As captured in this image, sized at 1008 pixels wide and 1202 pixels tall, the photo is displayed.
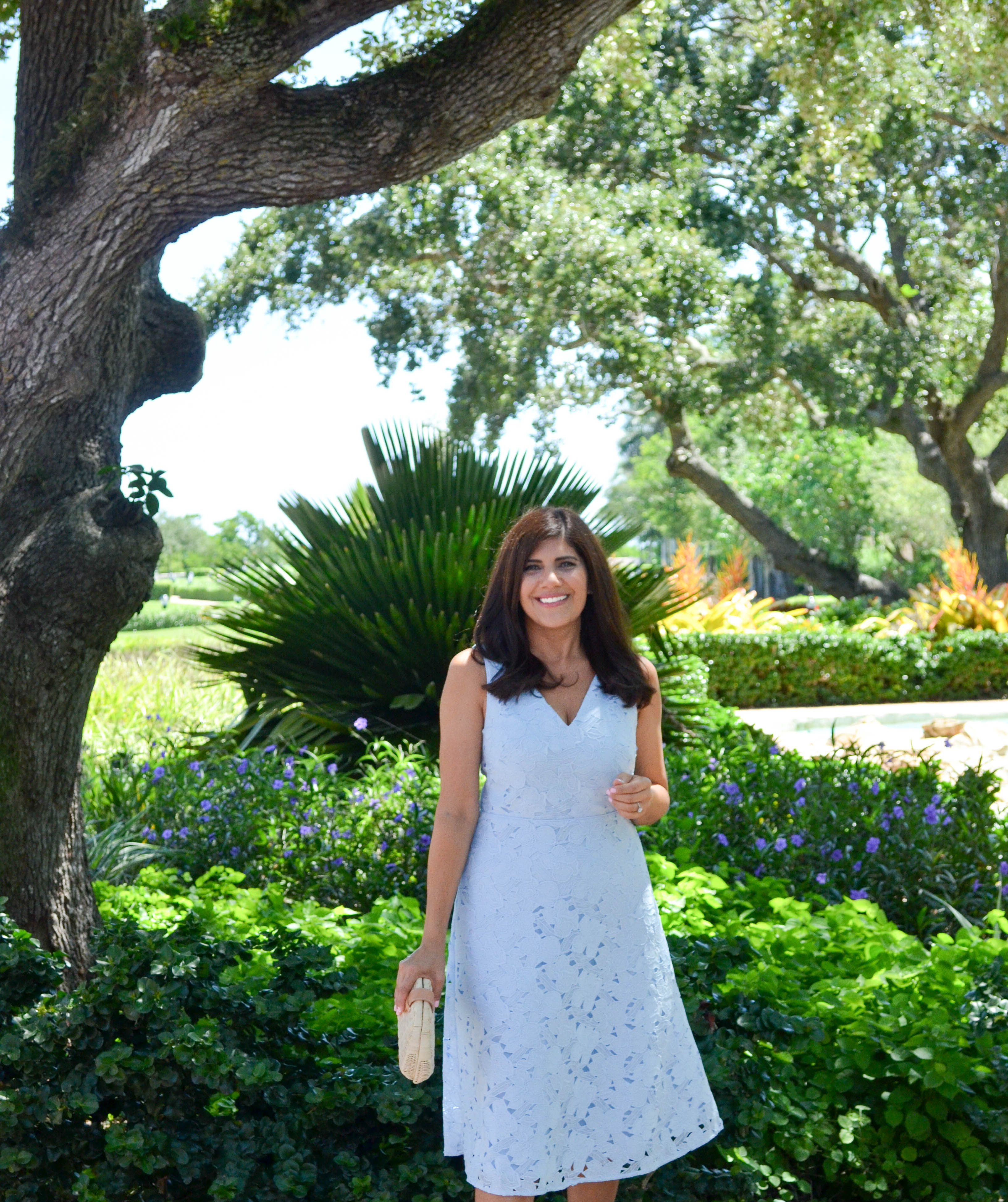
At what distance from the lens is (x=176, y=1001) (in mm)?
2672

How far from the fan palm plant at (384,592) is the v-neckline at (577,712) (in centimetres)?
343

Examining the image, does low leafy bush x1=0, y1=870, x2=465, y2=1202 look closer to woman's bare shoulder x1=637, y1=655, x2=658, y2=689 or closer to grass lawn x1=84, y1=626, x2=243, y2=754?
woman's bare shoulder x1=637, y1=655, x2=658, y2=689

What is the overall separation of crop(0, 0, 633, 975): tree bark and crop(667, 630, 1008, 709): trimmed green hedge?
33.1 feet

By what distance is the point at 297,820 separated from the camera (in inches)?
197

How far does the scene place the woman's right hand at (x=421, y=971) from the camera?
7.45ft

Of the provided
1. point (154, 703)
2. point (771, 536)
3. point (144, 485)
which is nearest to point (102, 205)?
point (144, 485)

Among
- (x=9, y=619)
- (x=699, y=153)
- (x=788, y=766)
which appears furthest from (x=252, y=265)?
(x=9, y=619)

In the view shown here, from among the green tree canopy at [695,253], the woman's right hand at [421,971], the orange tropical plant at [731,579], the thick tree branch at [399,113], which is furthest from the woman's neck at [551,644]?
the orange tropical plant at [731,579]

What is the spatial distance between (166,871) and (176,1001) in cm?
212

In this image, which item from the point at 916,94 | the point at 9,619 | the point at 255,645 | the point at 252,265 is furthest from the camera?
the point at 252,265

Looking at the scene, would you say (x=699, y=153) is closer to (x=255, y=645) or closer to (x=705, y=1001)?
(x=255, y=645)

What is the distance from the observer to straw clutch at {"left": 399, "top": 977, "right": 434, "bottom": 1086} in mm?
2209

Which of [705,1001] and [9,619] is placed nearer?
[705,1001]

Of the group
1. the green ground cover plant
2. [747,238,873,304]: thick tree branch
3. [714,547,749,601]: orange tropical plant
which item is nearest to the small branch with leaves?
the green ground cover plant
